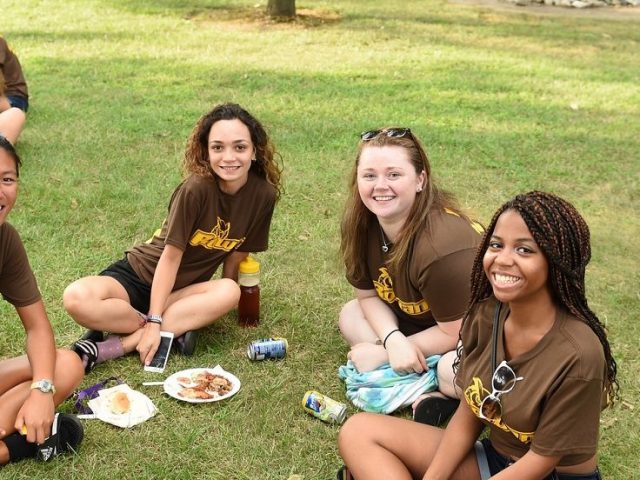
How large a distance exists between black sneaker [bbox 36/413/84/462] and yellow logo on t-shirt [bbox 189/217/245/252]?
116 centimetres

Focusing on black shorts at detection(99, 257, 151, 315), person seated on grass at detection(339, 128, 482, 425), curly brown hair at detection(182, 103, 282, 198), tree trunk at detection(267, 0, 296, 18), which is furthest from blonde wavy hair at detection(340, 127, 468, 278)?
tree trunk at detection(267, 0, 296, 18)

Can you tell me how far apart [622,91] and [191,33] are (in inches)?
225

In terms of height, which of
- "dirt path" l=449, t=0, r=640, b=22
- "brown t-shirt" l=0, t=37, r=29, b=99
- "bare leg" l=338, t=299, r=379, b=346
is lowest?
"bare leg" l=338, t=299, r=379, b=346

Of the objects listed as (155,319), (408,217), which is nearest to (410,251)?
(408,217)

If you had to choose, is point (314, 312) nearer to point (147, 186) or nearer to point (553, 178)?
point (147, 186)

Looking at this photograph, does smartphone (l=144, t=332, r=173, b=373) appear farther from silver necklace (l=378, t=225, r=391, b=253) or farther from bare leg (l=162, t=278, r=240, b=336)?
silver necklace (l=378, t=225, r=391, b=253)

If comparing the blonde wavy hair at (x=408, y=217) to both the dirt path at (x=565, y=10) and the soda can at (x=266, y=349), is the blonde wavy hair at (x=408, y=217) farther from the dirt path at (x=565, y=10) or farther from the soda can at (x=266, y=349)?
the dirt path at (x=565, y=10)

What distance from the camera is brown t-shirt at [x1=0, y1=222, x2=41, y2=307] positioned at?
2.98 m

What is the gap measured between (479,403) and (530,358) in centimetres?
24

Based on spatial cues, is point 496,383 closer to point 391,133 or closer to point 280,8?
point 391,133

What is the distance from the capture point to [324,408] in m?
3.40

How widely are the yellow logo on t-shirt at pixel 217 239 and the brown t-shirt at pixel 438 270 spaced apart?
82 centimetres

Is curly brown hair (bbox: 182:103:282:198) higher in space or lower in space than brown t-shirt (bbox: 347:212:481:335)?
higher

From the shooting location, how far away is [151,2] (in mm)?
13164
